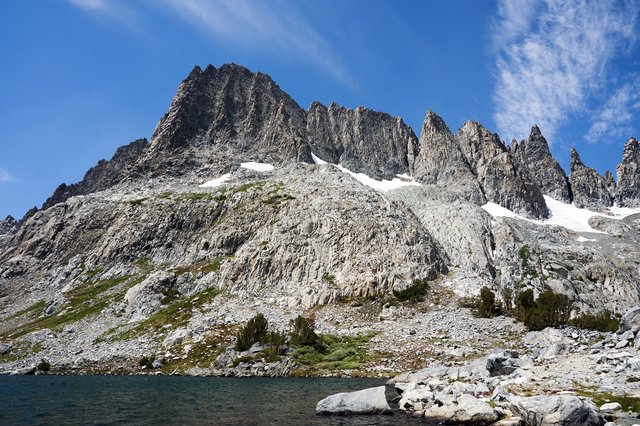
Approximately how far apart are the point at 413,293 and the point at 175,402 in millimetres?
57616

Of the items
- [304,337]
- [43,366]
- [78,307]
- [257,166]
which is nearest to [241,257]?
[78,307]

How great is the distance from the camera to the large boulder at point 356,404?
80.1ft

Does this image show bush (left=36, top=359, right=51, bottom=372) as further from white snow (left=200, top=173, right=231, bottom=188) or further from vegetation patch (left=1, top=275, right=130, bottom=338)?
white snow (left=200, top=173, right=231, bottom=188)

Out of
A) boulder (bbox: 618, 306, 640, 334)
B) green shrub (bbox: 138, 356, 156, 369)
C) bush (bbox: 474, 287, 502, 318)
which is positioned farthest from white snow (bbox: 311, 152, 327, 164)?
boulder (bbox: 618, 306, 640, 334)

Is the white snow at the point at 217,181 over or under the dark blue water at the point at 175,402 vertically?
over

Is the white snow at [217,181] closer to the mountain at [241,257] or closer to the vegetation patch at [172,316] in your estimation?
the mountain at [241,257]

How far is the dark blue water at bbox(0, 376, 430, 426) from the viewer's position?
2317cm

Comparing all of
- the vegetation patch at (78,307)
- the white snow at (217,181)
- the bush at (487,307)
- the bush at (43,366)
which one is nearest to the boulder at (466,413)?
the bush at (487,307)

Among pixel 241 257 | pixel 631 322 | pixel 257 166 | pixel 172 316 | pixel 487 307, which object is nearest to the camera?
pixel 631 322

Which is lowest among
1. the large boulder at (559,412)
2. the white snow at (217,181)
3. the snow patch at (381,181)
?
the large boulder at (559,412)

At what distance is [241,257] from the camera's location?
93625mm

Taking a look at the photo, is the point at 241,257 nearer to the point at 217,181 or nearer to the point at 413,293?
the point at 413,293

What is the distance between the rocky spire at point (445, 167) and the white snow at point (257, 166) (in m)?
74.0

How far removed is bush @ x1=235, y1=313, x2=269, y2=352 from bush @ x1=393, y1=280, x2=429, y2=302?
29.7 m
